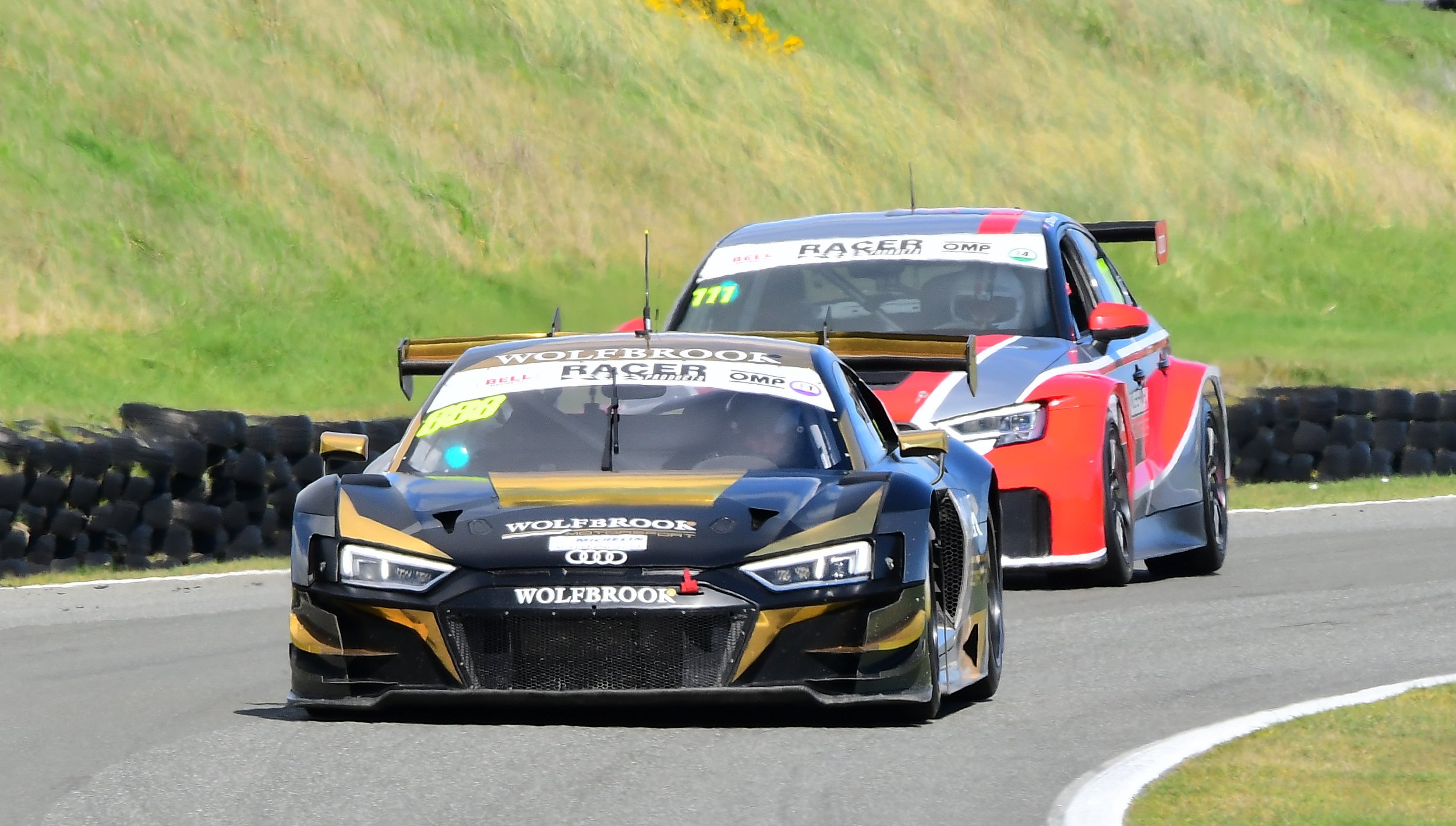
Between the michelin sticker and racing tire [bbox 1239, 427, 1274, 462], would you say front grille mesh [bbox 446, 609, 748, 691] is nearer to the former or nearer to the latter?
the michelin sticker

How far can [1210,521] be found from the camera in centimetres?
1308

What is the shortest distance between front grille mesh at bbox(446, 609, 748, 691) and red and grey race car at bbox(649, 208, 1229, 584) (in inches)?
143

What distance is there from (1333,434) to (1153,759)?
12.8 meters

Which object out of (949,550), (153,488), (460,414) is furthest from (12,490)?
(949,550)

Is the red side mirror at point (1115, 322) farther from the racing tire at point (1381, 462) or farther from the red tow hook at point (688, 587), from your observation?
the racing tire at point (1381, 462)

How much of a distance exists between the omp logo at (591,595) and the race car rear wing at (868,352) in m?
2.61

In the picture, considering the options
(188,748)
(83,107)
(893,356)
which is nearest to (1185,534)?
(893,356)

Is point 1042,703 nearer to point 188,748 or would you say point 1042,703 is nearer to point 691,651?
point 691,651

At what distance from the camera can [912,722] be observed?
25.9 feet

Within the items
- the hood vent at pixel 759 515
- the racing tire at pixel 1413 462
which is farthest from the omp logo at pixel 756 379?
the racing tire at pixel 1413 462

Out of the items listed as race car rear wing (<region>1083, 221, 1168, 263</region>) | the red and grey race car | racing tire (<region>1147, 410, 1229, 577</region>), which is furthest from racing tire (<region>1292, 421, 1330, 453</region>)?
racing tire (<region>1147, 410, 1229, 577</region>)

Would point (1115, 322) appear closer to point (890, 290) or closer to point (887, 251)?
point (890, 290)

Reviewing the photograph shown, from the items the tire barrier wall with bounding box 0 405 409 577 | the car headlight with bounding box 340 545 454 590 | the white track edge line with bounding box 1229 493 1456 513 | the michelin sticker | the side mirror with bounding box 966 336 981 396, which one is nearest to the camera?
the car headlight with bounding box 340 545 454 590

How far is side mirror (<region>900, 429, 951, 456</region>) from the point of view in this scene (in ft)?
27.6
